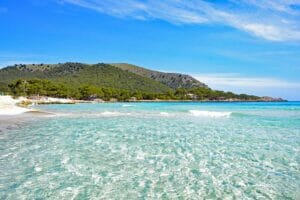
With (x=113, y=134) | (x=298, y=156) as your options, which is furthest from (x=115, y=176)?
(x=113, y=134)

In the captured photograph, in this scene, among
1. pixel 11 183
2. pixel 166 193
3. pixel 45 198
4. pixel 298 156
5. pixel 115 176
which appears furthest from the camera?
pixel 298 156

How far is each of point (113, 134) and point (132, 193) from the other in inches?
578

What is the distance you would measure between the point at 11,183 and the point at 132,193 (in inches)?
149

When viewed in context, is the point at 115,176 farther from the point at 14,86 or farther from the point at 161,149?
the point at 14,86

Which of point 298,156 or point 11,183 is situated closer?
point 11,183

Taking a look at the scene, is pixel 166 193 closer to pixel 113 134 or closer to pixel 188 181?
pixel 188 181

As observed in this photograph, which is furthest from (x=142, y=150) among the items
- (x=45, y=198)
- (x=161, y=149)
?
(x=45, y=198)

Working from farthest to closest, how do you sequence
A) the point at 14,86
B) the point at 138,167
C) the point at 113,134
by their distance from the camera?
1. the point at 14,86
2. the point at 113,134
3. the point at 138,167

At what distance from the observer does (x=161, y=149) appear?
18484mm

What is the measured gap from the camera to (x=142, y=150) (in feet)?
→ 59.6

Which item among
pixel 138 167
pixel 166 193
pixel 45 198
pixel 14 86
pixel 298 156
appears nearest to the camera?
pixel 45 198

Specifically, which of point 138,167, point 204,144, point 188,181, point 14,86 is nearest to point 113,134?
point 204,144

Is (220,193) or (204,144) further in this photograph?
(204,144)

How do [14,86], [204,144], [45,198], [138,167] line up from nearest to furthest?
[45,198]
[138,167]
[204,144]
[14,86]
